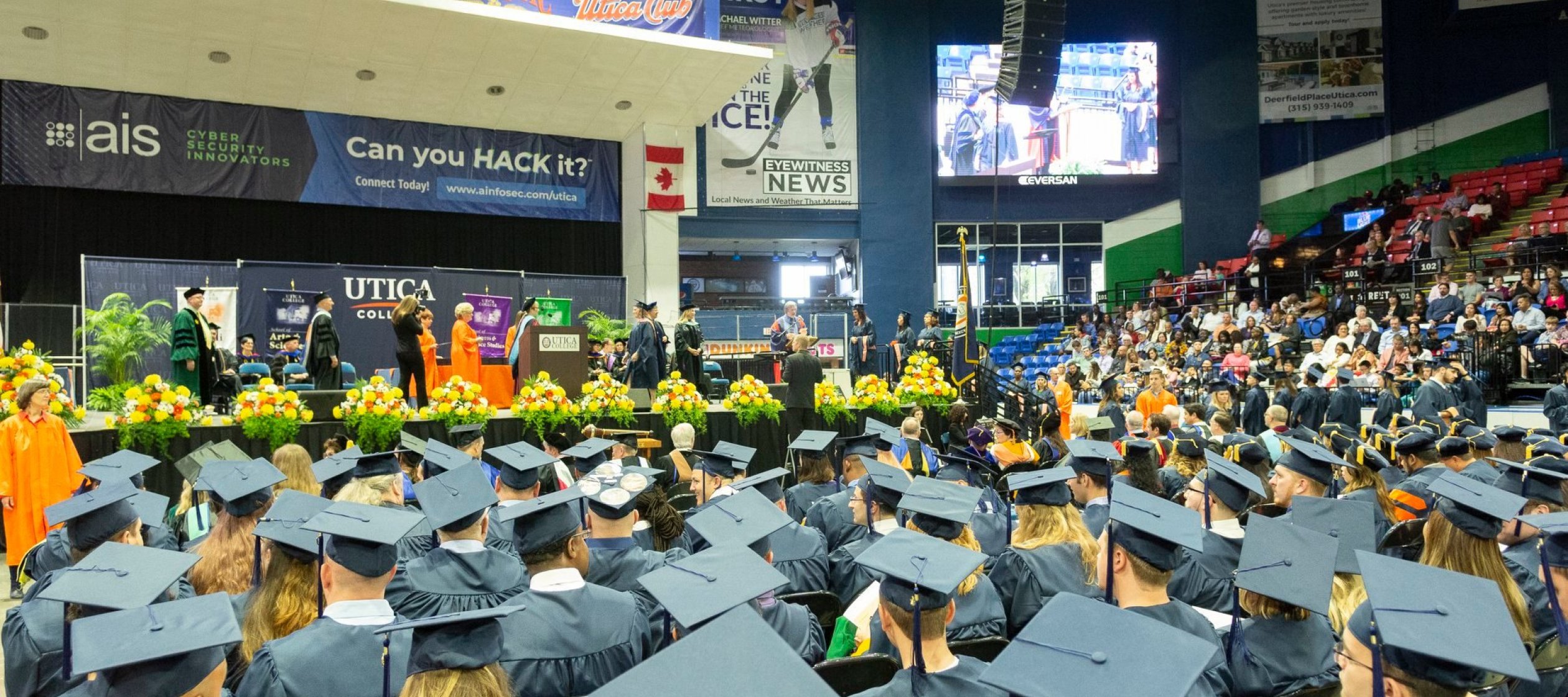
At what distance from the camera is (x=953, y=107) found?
79.6 ft

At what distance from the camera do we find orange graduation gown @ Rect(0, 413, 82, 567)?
676 centimetres

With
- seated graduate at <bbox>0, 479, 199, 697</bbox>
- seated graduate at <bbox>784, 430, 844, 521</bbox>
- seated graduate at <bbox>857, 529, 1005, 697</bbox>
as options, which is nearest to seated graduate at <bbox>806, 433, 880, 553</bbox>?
seated graduate at <bbox>784, 430, 844, 521</bbox>

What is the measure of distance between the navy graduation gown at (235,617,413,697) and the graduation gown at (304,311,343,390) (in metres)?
9.28

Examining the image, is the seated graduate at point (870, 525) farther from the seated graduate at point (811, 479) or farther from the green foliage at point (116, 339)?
the green foliage at point (116, 339)

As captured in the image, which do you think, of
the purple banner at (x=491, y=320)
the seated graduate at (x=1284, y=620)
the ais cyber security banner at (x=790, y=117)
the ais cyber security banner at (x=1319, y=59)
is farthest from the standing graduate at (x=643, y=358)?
the ais cyber security banner at (x=1319, y=59)

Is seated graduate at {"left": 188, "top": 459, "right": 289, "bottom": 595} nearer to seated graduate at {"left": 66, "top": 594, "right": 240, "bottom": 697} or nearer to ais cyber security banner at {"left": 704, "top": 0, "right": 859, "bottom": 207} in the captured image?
seated graduate at {"left": 66, "top": 594, "right": 240, "bottom": 697}

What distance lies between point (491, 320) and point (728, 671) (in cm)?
1541

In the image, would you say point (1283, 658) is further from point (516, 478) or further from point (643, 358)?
point (643, 358)

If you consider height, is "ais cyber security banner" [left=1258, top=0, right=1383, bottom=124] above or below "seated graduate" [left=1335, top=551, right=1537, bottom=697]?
above

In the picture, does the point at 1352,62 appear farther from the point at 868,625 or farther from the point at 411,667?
the point at 411,667

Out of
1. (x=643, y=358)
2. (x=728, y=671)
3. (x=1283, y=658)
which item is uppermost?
(x=643, y=358)

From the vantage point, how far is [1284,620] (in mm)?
3016

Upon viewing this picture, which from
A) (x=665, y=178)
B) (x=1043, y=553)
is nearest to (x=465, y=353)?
(x=665, y=178)

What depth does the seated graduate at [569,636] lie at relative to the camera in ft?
9.09
